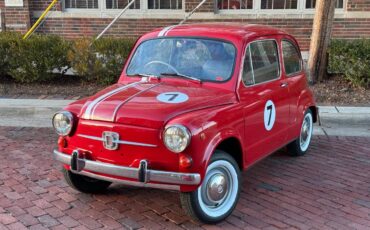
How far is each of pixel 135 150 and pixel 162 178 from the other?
0.35 m

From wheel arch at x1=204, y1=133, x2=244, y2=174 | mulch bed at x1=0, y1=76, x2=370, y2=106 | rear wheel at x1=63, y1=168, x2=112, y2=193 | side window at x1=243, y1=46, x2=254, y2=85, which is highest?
side window at x1=243, y1=46, x2=254, y2=85

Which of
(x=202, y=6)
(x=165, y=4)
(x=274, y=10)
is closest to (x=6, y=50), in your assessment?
(x=165, y=4)

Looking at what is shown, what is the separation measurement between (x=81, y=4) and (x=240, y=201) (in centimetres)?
961

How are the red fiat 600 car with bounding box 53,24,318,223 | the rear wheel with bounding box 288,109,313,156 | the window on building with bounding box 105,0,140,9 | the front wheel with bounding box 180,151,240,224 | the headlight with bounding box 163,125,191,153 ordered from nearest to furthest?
1. the headlight with bounding box 163,125,191,153
2. the red fiat 600 car with bounding box 53,24,318,223
3. the front wheel with bounding box 180,151,240,224
4. the rear wheel with bounding box 288,109,313,156
5. the window on building with bounding box 105,0,140,9

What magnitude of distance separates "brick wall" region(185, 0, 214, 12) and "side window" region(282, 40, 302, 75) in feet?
21.7

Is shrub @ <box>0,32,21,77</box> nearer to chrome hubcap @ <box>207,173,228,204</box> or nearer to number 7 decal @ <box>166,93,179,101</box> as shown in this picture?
number 7 decal @ <box>166,93,179,101</box>

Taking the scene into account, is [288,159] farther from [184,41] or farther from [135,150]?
[135,150]

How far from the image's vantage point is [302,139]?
5.95 m

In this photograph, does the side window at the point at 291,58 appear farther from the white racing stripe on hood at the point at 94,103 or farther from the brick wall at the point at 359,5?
the brick wall at the point at 359,5

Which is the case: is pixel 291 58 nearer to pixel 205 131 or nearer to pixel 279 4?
pixel 205 131

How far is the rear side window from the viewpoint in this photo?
4578 mm

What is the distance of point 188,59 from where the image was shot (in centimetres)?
461

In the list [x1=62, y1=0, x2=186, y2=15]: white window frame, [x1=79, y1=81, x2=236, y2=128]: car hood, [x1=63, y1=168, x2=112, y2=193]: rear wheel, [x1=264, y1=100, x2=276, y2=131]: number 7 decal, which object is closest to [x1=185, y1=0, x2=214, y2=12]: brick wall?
[x1=62, y1=0, x2=186, y2=15]: white window frame

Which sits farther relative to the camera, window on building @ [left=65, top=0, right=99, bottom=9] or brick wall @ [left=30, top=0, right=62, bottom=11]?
window on building @ [left=65, top=0, right=99, bottom=9]
